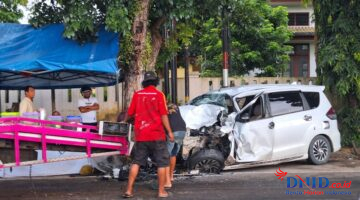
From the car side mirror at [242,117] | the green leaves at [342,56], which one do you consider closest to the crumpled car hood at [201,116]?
the car side mirror at [242,117]

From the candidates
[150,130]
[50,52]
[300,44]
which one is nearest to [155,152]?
[150,130]

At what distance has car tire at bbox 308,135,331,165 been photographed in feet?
32.0

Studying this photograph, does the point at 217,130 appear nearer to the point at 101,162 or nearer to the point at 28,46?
the point at 101,162

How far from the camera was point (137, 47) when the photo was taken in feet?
29.9

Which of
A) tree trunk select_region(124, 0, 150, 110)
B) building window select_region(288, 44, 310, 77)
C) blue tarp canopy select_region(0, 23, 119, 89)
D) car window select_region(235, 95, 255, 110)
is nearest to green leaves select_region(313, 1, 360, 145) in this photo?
car window select_region(235, 95, 255, 110)

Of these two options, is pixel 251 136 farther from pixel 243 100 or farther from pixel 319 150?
pixel 319 150

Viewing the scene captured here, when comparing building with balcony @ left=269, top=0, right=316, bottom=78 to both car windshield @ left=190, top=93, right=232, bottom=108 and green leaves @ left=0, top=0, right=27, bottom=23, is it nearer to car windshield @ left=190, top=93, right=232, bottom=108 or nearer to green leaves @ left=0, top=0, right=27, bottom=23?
green leaves @ left=0, top=0, right=27, bottom=23

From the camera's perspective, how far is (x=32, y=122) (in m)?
6.72

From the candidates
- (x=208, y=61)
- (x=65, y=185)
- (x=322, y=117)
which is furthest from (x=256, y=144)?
(x=208, y=61)

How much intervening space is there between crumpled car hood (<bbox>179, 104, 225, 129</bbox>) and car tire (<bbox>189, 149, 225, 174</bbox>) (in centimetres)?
51

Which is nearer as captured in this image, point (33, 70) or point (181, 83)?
point (33, 70)

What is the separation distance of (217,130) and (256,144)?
2.65 feet

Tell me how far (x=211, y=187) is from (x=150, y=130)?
1589mm

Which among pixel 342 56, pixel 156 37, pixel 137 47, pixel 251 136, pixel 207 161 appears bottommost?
pixel 207 161
